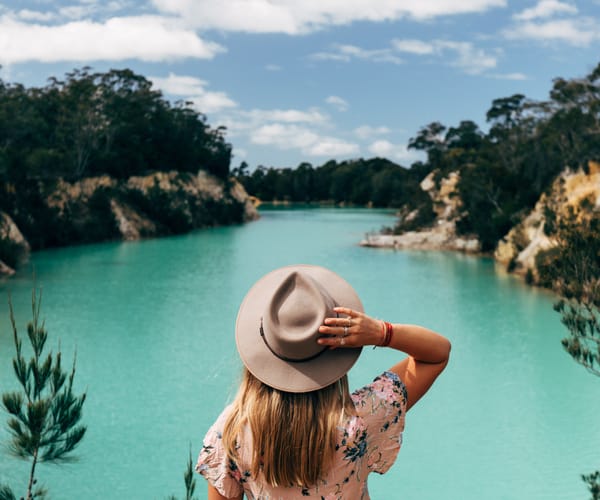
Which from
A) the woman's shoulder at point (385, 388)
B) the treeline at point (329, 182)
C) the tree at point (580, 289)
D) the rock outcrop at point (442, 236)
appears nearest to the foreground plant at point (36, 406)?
the woman's shoulder at point (385, 388)

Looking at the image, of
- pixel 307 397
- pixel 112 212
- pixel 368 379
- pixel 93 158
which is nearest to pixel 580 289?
pixel 307 397

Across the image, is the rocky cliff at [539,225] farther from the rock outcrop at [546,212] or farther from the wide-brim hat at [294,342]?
the wide-brim hat at [294,342]

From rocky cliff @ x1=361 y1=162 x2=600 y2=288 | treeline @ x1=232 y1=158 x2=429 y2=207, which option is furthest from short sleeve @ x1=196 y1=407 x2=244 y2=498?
treeline @ x1=232 y1=158 x2=429 y2=207

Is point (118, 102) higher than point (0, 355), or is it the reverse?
point (118, 102)

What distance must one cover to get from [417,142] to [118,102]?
26.3m

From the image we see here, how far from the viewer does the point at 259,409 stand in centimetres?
144

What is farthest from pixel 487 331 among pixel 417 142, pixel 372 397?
pixel 417 142

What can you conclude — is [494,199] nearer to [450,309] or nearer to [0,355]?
Result: [450,309]

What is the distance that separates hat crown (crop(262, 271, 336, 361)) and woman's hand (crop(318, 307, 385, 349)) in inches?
0.7

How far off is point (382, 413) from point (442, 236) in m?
25.6

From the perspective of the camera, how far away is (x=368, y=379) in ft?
29.0

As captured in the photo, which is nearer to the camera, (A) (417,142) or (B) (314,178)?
(A) (417,142)

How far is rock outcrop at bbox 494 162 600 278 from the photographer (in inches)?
640

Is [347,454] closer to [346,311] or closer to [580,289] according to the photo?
[346,311]
